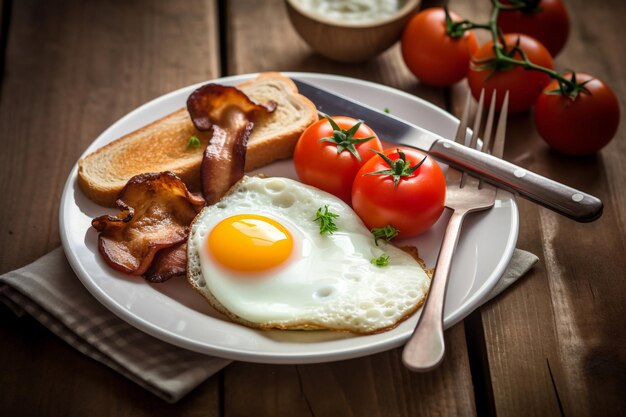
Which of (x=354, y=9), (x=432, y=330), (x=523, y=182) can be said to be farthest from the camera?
(x=354, y=9)

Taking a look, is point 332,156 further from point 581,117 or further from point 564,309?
point 581,117

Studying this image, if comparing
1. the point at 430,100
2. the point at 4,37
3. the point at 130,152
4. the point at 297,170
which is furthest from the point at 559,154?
the point at 4,37

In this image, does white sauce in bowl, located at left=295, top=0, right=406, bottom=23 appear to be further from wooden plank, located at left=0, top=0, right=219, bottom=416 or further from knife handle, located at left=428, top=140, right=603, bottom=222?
knife handle, located at left=428, top=140, right=603, bottom=222

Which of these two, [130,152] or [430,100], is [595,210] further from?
[130,152]

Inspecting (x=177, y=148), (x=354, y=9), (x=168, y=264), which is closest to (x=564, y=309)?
(x=168, y=264)

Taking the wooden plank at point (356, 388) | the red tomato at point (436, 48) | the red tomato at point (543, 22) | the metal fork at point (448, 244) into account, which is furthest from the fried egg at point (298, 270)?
the red tomato at point (543, 22)

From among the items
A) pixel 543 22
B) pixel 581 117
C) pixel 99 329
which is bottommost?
pixel 99 329

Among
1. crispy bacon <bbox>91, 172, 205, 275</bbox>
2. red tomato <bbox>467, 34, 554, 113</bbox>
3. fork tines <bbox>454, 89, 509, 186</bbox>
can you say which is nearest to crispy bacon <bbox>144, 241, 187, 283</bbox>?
crispy bacon <bbox>91, 172, 205, 275</bbox>

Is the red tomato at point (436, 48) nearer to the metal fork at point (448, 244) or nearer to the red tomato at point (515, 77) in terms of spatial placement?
the red tomato at point (515, 77)
